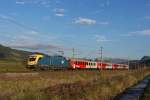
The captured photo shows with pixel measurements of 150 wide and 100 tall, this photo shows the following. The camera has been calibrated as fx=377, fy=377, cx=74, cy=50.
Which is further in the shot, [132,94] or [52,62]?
[52,62]

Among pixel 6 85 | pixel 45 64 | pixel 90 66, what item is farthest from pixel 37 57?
pixel 6 85

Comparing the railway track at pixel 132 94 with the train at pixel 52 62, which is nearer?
the railway track at pixel 132 94

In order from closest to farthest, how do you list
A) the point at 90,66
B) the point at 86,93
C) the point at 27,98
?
the point at 27,98 → the point at 86,93 → the point at 90,66

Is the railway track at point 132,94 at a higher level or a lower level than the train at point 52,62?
lower

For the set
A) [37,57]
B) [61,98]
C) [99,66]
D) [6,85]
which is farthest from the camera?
[99,66]

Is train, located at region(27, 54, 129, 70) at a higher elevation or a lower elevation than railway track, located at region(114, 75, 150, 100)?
higher

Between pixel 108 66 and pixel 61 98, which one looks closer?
pixel 61 98

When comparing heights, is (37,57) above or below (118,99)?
above

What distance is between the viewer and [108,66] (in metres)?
116

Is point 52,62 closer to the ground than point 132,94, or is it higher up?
higher up

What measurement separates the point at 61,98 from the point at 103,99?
387cm

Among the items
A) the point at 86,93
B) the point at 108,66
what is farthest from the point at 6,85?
the point at 108,66

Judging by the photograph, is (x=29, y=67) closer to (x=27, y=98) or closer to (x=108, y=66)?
(x=108, y=66)

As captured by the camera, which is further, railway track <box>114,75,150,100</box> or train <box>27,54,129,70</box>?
train <box>27,54,129,70</box>
